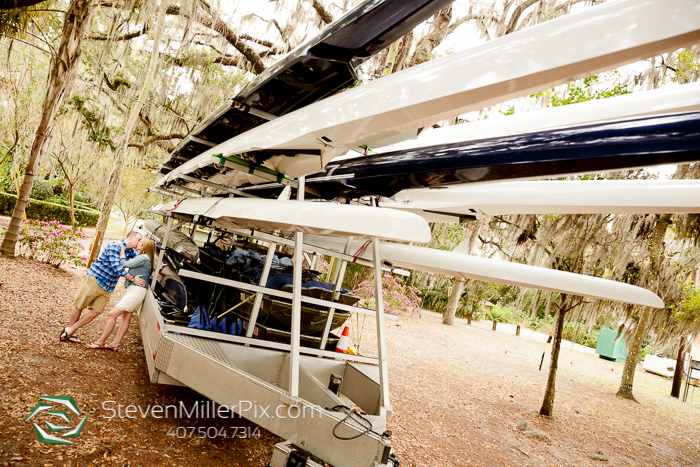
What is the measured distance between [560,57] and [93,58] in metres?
14.1

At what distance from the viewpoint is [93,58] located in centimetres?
1223

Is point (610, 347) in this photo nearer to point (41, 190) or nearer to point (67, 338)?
point (67, 338)

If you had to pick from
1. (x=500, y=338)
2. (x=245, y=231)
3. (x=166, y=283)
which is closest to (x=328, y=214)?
(x=245, y=231)

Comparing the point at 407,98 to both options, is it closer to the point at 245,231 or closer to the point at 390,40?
the point at 390,40

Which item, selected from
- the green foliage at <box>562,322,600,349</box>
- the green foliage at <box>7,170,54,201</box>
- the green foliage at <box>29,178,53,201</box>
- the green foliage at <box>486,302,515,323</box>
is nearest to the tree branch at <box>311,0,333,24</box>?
the green foliage at <box>7,170,54,201</box>

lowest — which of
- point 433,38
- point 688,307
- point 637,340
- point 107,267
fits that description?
point 107,267

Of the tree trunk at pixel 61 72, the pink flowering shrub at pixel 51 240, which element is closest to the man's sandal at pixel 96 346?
the tree trunk at pixel 61 72

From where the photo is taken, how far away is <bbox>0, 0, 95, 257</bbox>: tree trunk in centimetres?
849

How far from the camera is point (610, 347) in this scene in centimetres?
2091

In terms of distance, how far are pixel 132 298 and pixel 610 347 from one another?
22589 mm

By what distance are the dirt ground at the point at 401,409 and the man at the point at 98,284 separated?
0.30 m

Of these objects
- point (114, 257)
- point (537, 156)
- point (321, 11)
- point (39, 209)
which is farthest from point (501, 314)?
point (39, 209)

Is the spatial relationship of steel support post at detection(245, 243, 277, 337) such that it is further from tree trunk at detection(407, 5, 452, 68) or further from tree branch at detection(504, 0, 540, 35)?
tree branch at detection(504, 0, 540, 35)

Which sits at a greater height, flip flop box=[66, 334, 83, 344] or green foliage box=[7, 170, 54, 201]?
green foliage box=[7, 170, 54, 201]
